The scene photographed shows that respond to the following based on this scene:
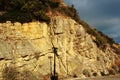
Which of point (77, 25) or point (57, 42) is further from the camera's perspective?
point (77, 25)

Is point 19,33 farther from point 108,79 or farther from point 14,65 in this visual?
point 108,79

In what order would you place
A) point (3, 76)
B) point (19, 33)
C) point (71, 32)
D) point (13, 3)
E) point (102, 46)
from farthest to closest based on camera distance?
1. point (102, 46)
2. point (71, 32)
3. point (13, 3)
4. point (19, 33)
5. point (3, 76)

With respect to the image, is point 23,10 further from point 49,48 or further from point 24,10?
point 49,48

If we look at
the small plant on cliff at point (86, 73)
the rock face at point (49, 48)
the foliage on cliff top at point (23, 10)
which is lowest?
the small plant on cliff at point (86, 73)

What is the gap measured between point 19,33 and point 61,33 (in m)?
6.45

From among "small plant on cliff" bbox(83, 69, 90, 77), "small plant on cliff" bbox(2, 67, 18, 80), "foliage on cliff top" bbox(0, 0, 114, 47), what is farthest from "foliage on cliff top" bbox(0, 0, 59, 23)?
"small plant on cliff" bbox(83, 69, 90, 77)

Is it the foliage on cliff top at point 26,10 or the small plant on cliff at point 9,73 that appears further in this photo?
the foliage on cliff top at point 26,10

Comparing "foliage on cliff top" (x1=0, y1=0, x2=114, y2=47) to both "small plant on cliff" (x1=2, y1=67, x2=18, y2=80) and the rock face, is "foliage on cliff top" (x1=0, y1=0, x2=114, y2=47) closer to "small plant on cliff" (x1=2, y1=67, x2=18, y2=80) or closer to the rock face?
the rock face

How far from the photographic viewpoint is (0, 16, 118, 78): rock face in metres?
37.6

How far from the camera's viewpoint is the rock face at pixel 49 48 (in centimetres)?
3759

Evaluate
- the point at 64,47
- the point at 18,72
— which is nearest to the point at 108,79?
the point at 64,47

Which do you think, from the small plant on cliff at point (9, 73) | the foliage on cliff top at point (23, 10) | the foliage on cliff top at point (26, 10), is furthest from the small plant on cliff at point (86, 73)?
the small plant on cliff at point (9, 73)

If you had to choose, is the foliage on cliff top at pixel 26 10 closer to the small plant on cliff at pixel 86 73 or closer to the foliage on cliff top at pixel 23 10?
the foliage on cliff top at pixel 23 10

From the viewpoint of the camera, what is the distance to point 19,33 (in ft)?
128
